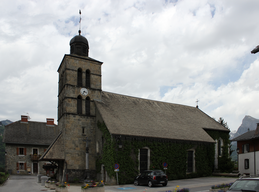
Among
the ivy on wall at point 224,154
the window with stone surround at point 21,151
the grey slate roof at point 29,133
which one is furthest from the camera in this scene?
the grey slate roof at point 29,133

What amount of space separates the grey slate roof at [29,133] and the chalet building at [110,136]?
19147 millimetres

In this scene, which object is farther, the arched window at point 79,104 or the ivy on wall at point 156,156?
the arched window at point 79,104

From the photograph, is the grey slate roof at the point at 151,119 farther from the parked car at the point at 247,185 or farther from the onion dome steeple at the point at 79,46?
the parked car at the point at 247,185

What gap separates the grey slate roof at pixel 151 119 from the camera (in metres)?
27.5

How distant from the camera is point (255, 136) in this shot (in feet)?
117

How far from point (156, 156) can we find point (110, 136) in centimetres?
590

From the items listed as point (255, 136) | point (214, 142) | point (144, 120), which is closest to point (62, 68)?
point (144, 120)

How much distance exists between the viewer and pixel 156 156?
Answer: 1093 inches

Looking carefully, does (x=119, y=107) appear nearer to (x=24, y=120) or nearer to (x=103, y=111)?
(x=103, y=111)

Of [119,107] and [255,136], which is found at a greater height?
[119,107]

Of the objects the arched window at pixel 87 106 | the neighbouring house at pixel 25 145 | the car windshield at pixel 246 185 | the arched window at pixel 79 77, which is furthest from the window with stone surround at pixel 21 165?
the car windshield at pixel 246 185

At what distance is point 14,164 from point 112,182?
86.7 ft

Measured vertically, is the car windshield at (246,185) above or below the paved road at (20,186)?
above

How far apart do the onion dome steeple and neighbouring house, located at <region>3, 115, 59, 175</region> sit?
23.0 m
